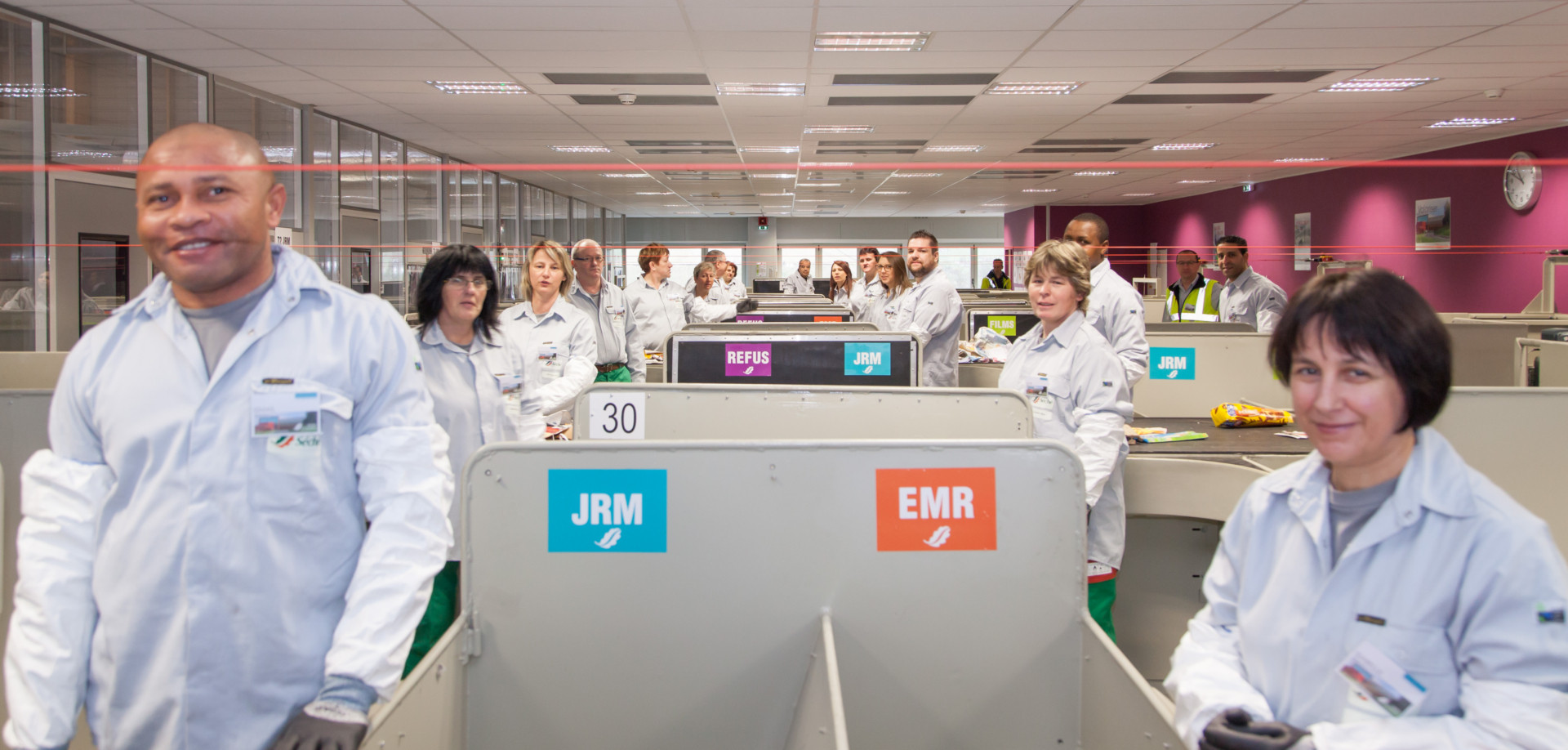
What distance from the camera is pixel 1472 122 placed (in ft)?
30.6

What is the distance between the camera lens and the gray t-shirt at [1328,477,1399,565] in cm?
111

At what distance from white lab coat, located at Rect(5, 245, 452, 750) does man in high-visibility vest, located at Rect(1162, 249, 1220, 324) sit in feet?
22.5

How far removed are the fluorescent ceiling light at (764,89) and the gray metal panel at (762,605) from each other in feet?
21.2

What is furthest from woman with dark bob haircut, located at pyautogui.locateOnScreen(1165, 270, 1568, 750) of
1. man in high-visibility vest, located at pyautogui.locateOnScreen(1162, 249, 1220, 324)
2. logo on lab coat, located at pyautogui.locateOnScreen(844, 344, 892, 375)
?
man in high-visibility vest, located at pyautogui.locateOnScreen(1162, 249, 1220, 324)

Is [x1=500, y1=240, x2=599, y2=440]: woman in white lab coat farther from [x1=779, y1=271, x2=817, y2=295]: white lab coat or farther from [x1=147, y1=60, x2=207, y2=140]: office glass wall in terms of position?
[x1=779, y1=271, x2=817, y2=295]: white lab coat

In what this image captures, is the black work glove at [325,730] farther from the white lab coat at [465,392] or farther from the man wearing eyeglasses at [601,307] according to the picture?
the man wearing eyeglasses at [601,307]

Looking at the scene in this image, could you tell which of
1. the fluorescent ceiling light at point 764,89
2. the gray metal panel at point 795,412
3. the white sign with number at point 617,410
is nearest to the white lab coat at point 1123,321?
the gray metal panel at point 795,412

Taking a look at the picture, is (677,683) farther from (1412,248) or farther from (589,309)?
(1412,248)

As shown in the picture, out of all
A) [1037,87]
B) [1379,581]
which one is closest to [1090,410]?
[1379,581]

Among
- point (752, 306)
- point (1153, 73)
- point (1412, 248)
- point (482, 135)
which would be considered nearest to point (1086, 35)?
point (1153, 73)

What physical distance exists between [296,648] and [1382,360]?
1474 millimetres

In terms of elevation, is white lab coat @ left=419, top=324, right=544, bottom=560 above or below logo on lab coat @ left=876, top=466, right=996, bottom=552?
above

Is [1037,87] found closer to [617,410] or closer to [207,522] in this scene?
[617,410]

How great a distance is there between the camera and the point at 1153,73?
7.07 meters
